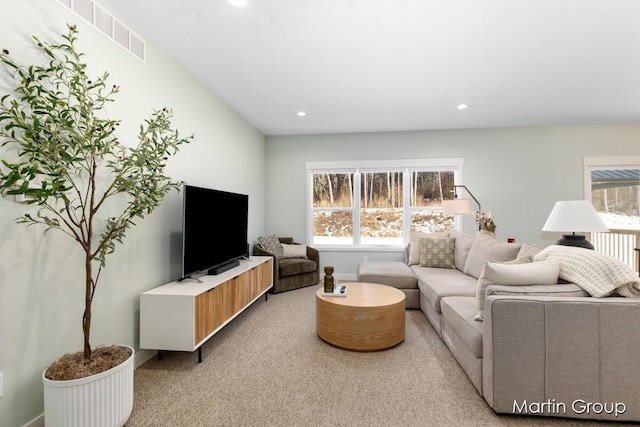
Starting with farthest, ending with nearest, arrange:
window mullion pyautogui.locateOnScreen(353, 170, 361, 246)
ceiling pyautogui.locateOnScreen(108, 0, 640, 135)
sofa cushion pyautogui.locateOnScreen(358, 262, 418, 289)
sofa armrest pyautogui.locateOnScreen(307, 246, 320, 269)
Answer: window mullion pyautogui.locateOnScreen(353, 170, 361, 246), sofa armrest pyautogui.locateOnScreen(307, 246, 320, 269), sofa cushion pyautogui.locateOnScreen(358, 262, 418, 289), ceiling pyautogui.locateOnScreen(108, 0, 640, 135)

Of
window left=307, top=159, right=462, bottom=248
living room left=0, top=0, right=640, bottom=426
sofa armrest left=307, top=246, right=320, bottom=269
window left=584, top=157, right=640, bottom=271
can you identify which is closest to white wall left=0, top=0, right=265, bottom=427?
living room left=0, top=0, right=640, bottom=426

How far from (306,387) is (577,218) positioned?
8.98 ft

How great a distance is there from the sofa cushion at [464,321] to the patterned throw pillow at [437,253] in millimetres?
1482

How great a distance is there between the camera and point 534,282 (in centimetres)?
187

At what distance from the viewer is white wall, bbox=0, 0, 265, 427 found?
1479mm

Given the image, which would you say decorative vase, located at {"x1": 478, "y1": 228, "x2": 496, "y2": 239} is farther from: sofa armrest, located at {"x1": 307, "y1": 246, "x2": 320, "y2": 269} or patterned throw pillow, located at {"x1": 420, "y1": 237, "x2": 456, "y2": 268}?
sofa armrest, located at {"x1": 307, "y1": 246, "x2": 320, "y2": 269}

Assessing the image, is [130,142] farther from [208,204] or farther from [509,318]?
[509,318]

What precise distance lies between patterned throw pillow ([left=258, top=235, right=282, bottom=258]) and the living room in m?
0.21

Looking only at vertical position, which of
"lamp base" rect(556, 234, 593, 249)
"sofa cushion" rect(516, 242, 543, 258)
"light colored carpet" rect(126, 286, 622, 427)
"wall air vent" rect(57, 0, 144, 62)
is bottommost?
"light colored carpet" rect(126, 286, 622, 427)

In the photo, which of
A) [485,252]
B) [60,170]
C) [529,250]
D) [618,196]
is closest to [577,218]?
[529,250]

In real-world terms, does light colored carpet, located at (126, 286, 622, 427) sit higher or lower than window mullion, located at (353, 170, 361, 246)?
lower

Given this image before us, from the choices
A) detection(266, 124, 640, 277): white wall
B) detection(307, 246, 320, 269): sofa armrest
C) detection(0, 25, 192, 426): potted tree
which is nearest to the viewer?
detection(0, 25, 192, 426): potted tree

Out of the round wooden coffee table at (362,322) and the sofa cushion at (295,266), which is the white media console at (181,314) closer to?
the round wooden coffee table at (362,322)

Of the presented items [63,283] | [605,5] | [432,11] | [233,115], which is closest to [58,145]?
[63,283]
